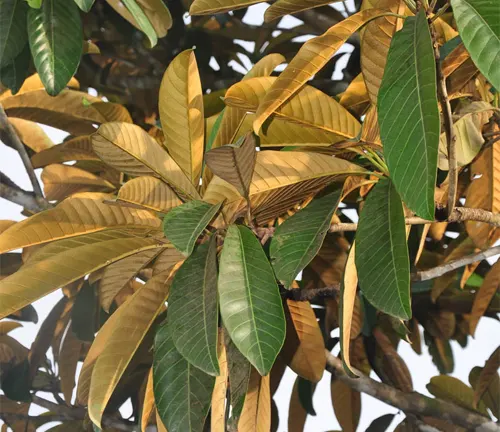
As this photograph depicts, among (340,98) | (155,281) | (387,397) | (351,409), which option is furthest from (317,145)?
(351,409)

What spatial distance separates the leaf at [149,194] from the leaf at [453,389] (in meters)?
0.83

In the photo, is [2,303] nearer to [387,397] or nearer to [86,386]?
[86,386]

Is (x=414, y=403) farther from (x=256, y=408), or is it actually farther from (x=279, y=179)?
(x=279, y=179)

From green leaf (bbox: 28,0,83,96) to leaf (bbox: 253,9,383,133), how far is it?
0.37m

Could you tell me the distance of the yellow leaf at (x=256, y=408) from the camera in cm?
88

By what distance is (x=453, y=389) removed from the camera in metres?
1.44

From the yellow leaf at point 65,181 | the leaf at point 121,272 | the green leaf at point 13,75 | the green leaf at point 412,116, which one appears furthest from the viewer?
the yellow leaf at point 65,181

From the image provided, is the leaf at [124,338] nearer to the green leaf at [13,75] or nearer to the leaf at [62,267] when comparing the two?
the leaf at [62,267]

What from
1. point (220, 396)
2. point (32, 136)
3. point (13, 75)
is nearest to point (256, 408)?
point (220, 396)

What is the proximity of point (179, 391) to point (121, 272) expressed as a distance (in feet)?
0.63

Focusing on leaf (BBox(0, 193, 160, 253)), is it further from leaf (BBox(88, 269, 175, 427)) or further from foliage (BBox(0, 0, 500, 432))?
leaf (BBox(88, 269, 175, 427))

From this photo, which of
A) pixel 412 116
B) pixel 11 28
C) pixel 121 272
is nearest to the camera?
pixel 412 116

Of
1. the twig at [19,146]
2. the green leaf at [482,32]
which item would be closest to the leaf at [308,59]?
the green leaf at [482,32]

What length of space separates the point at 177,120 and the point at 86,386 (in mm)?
377
